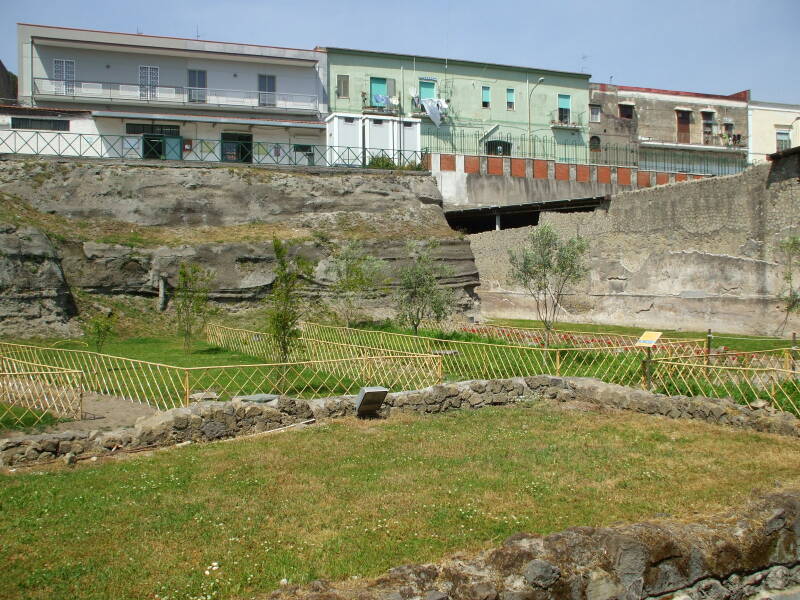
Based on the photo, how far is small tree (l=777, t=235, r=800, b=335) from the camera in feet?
68.4

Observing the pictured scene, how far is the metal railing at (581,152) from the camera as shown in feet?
144

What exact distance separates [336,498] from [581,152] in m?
43.4

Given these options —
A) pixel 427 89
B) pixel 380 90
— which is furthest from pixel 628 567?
pixel 427 89

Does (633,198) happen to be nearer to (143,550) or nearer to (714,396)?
(714,396)

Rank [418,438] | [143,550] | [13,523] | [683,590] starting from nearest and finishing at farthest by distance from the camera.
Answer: [683,590], [143,550], [13,523], [418,438]

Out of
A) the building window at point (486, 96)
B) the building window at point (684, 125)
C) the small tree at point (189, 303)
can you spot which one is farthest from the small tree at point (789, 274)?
the building window at point (684, 125)

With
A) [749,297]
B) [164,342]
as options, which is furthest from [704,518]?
[164,342]

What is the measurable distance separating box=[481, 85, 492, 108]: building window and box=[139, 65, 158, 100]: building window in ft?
66.0

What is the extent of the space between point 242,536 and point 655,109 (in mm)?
48904

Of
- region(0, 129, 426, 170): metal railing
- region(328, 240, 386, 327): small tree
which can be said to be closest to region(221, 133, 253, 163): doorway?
region(0, 129, 426, 170): metal railing

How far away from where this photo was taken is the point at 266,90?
39.6 m

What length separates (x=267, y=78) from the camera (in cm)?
3966

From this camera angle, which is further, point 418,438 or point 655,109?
point 655,109

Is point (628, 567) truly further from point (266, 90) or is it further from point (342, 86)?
point (342, 86)
